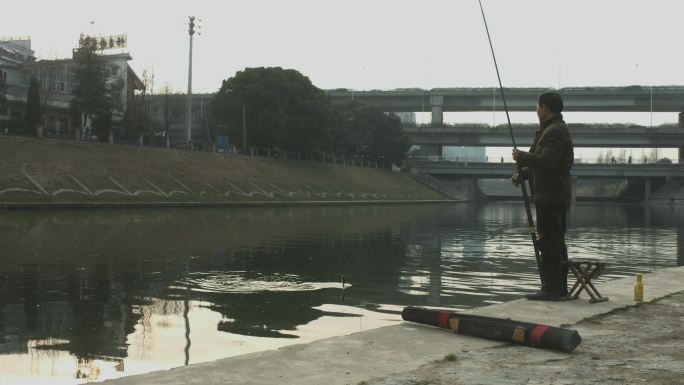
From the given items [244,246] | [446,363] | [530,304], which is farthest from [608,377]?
[244,246]

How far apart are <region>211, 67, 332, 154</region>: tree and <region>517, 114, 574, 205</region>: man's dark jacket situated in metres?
66.8

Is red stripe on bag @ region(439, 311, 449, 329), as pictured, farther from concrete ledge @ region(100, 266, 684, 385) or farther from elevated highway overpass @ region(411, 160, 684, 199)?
elevated highway overpass @ region(411, 160, 684, 199)

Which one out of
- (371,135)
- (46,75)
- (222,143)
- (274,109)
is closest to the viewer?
(222,143)

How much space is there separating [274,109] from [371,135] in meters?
29.3

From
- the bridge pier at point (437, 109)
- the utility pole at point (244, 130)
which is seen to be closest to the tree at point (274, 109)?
the utility pole at point (244, 130)

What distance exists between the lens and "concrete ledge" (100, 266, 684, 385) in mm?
5227

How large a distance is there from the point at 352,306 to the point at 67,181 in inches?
1498

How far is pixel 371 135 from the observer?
103 meters

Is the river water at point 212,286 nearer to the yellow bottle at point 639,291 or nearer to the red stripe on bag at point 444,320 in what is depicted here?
the red stripe on bag at point 444,320

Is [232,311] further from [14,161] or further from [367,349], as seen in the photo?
[14,161]

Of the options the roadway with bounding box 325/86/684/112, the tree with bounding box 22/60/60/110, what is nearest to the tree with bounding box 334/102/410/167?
the roadway with bounding box 325/86/684/112

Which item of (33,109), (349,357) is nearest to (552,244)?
(349,357)

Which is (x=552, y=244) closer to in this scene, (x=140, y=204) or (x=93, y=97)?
(x=140, y=204)

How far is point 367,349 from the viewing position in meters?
6.32
